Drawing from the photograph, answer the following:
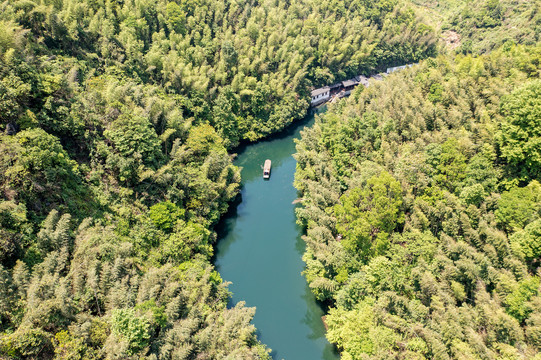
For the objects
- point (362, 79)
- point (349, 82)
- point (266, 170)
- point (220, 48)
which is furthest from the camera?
point (362, 79)

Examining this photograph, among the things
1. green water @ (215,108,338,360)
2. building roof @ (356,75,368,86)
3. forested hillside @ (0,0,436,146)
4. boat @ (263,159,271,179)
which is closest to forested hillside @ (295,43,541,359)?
green water @ (215,108,338,360)

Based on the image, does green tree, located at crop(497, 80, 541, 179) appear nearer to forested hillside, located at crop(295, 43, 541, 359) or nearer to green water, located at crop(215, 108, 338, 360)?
forested hillside, located at crop(295, 43, 541, 359)

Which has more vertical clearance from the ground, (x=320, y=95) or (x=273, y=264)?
(x=320, y=95)

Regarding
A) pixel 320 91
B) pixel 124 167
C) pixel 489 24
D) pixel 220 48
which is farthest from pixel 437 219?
pixel 489 24

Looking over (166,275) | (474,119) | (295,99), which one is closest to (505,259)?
(474,119)

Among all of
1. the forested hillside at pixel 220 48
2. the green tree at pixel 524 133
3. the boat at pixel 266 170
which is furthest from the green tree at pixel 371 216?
the forested hillside at pixel 220 48

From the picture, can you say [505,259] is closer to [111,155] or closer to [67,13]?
[111,155]

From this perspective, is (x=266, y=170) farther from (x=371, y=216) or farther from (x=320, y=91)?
(x=320, y=91)
